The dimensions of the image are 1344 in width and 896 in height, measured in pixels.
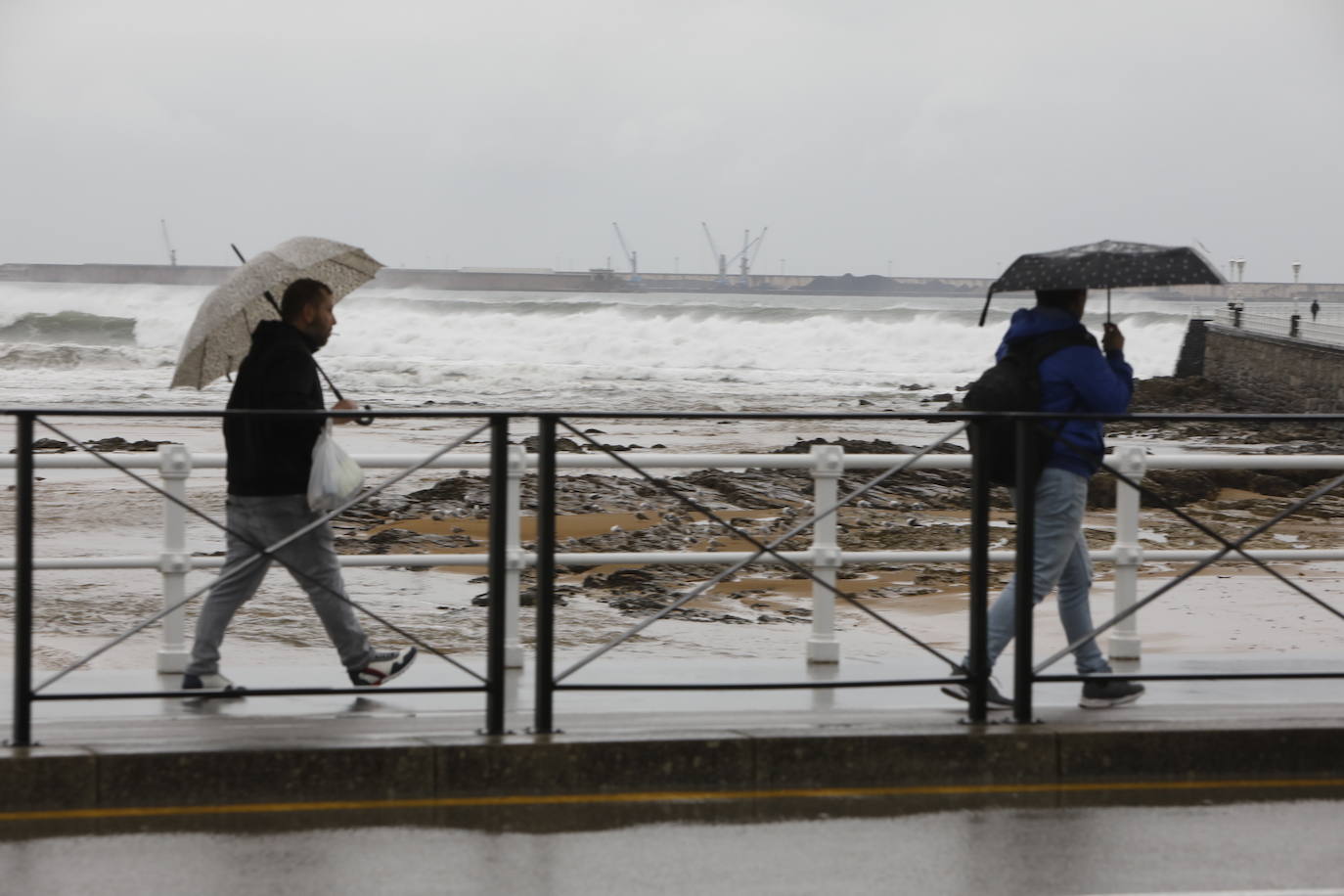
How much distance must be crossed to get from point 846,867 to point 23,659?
113 inches

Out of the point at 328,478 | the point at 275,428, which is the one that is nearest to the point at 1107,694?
the point at 328,478

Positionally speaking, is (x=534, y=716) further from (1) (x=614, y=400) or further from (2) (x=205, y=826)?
(1) (x=614, y=400)

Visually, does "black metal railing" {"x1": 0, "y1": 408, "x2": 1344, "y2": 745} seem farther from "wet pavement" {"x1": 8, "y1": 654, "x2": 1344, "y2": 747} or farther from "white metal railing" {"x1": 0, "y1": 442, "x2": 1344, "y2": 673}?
"white metal railing" {"x1": 0, "y1": 442, "x2": 1344, "y2": 673}

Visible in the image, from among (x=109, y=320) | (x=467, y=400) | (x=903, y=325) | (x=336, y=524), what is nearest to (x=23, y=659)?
(x=336, y=524)

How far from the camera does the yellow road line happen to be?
18.2 feet

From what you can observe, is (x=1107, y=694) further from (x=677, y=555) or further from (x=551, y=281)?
(x=551, y=281)

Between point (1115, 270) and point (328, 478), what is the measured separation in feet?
10.5

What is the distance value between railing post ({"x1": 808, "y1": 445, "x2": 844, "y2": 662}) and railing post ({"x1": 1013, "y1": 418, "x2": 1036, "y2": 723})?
4.26 ft

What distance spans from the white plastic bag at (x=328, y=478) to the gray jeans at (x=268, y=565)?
20 centimetres

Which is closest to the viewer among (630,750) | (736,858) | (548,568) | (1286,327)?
(736,858)

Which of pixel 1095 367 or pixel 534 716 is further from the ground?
pixel 1095 367

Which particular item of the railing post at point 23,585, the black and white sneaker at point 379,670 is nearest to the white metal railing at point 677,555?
the black and white sneaker at point 379,670

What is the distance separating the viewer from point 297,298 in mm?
6887

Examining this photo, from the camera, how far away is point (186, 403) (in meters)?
39.8
